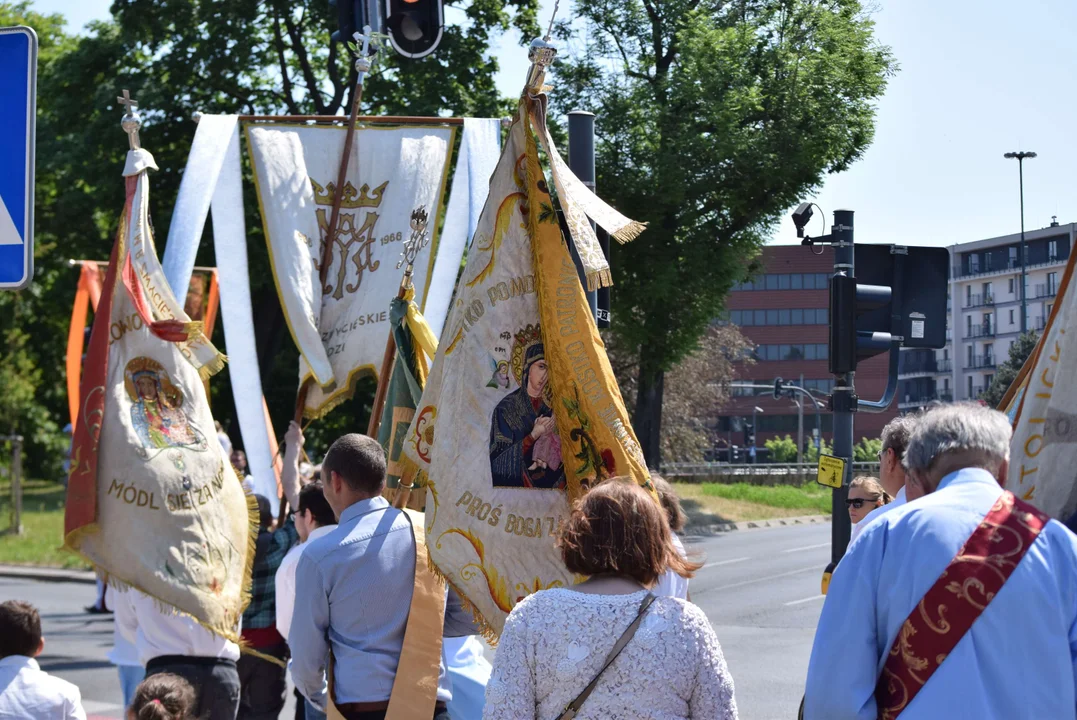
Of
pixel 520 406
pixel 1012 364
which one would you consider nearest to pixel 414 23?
pixel 520 406

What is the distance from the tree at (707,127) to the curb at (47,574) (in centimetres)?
1056

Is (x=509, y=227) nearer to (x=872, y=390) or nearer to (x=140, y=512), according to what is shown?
(x=140, y=512)

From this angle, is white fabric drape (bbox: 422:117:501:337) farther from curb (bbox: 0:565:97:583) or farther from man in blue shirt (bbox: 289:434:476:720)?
curb (bbox: 0:565:97:583)

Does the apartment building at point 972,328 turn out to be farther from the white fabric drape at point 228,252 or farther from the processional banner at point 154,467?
the processional banner at point 154,467

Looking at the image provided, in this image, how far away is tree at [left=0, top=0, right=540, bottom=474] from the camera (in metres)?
21.8

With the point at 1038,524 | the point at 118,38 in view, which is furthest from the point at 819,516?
the point at 1038,524

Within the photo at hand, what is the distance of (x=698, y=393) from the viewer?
44312 millimetres

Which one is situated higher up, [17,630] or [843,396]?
[843,396]

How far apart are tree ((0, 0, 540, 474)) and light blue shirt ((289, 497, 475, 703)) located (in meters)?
17.2

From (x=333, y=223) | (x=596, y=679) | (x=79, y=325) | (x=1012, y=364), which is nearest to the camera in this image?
(x=596, y=679)

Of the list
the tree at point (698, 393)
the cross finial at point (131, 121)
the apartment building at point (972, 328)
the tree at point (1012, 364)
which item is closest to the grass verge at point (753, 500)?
the apartment building at point (972, 328)

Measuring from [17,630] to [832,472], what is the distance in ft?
17.9

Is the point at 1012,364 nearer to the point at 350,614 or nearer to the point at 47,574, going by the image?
the point at 47,574

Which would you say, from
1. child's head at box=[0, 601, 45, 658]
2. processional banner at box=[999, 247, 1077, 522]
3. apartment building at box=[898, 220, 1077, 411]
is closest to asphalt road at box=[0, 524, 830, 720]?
apartment building at box=[898, 220, 1077, 411]
